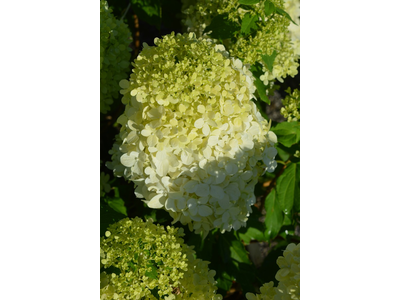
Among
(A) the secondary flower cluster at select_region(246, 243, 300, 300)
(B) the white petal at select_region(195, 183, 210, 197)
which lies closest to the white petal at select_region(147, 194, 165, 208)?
(B) the white petal at select_region(195, 183, 210, 197)

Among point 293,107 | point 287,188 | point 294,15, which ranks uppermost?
point 294,15

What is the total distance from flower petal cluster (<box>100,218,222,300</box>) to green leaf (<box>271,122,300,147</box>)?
2.42 ft


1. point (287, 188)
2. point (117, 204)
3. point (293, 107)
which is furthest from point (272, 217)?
point (117, 204)

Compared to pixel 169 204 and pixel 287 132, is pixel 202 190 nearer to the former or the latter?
pixel 169 204

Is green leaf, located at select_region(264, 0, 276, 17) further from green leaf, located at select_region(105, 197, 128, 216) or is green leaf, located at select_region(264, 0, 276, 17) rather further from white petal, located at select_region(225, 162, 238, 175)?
green leaf, located at select_region(105, 197, 128, 216)

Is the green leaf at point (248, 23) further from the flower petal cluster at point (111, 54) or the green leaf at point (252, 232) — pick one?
the green leaf at point (252, 232)

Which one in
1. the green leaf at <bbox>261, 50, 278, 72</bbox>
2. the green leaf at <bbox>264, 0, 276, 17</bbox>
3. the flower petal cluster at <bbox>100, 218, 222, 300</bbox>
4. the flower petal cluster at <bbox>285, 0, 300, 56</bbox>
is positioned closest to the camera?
the flower petal cluster at <bbox>100, 218, 222, 300</bbox>

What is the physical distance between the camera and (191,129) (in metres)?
1.21

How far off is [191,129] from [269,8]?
58cm

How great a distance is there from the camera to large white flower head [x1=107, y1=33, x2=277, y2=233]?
1194mm

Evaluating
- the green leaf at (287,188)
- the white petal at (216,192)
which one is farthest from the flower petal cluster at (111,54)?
the green leaf at (287,188)

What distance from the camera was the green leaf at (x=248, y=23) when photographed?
1477 millimetres

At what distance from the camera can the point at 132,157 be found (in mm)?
1294
